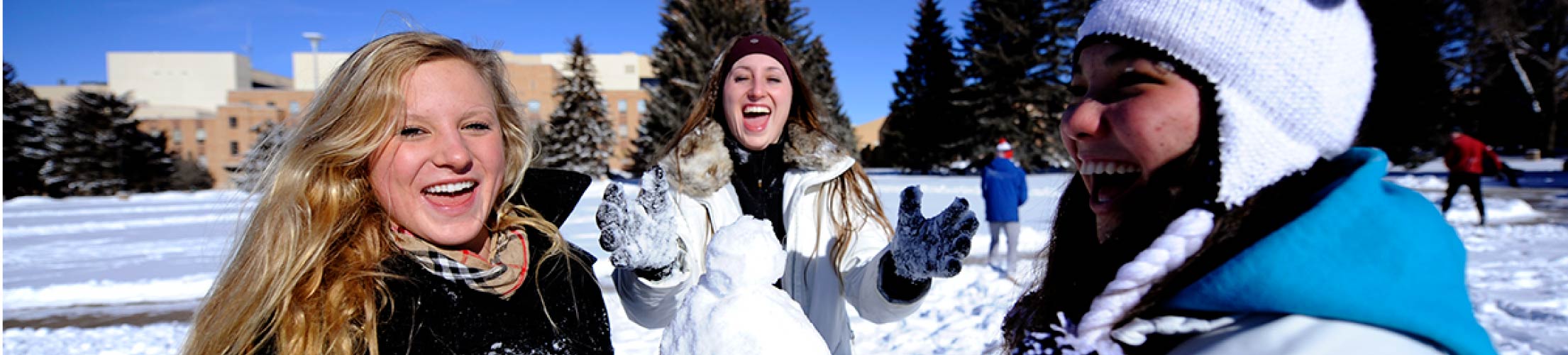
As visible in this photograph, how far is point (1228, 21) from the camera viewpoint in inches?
37.6

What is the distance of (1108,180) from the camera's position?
1159mm

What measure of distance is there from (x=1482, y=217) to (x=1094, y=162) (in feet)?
40.9

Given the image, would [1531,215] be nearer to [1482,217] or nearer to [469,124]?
[1482,217]

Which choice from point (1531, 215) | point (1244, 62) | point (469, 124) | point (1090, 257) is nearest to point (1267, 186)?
point (1244, 62)

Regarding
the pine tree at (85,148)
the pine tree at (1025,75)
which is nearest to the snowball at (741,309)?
the pine tree at (1025,75)

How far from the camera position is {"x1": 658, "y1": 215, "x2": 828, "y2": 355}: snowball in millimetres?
1135

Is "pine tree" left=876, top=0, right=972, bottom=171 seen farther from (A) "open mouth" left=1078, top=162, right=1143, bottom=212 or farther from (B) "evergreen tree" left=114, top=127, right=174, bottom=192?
(B) "evergreen tree" left=114, top=127, right=174, bottom=192

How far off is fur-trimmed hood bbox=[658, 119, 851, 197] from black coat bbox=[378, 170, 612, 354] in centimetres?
47

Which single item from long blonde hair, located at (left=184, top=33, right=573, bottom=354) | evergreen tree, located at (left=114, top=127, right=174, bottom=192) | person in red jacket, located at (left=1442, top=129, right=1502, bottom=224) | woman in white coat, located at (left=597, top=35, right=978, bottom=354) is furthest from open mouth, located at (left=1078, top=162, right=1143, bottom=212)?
evergreen tree, located at (left=114, top=127, right=174, bottom=192)

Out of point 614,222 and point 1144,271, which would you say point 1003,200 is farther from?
point 1144,271

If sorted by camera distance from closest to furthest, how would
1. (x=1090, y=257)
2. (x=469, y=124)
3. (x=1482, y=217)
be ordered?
(x=1090, y=257), (x=469, y=124), (x=1482, y=217)

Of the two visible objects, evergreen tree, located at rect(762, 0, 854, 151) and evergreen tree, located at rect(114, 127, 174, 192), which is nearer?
evergreen tree, located at rect(762, 0, 854, 151)

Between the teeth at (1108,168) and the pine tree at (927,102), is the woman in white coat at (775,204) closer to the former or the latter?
the teeth at (1108,168)

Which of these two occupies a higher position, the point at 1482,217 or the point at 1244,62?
the point at 1244,62
